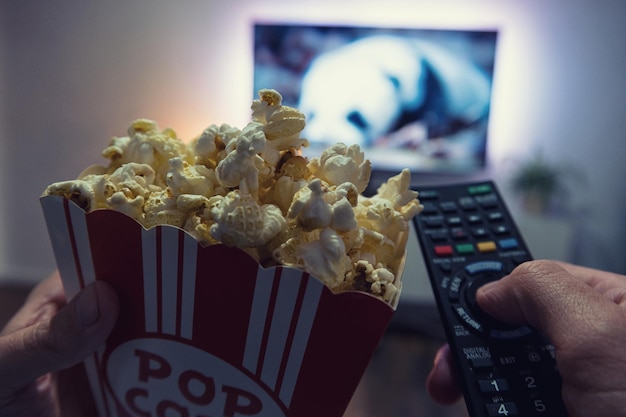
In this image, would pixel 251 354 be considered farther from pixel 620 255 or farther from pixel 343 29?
pixel 620 255

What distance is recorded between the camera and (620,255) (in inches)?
94.7

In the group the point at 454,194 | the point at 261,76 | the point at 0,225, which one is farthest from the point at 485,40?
the point at 0,225

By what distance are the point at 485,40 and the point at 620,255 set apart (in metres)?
1.15

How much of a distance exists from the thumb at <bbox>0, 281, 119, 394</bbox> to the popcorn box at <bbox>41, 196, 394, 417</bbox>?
16 millimetres

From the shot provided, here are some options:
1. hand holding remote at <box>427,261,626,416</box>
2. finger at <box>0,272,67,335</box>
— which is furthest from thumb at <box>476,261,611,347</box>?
finger at <box>0,272,67,335</box>

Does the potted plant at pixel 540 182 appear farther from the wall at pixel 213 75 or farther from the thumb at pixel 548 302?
the thumb at pixel 548 302

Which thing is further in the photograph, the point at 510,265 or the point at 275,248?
the point at 510,265

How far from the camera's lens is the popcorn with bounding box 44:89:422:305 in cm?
39

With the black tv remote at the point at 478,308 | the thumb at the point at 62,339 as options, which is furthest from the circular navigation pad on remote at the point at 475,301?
the thumb at the point at 62,339

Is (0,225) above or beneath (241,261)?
beneath

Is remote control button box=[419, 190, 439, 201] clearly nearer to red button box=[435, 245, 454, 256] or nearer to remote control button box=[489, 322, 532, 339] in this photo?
red button box=[435, 245, 454, 256]

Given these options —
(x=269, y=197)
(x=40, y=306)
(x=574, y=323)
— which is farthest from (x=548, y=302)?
(x=40, y=306)

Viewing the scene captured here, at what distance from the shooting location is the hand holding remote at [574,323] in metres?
0.43

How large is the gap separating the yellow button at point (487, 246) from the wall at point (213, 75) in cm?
184
